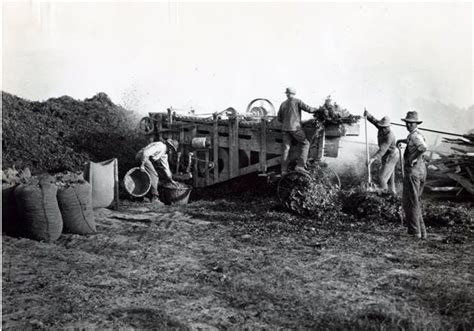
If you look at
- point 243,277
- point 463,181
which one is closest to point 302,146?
point 463,181

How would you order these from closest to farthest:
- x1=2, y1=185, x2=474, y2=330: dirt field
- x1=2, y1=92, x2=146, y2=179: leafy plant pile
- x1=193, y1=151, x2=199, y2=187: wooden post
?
x1=2, y1=185, x2=474, y2=330: dirt field, x1=193, y1=151, x2=199, y2=187: wooden post, x1=2, y1=92, x2=146, y2=179: leafy plant pile

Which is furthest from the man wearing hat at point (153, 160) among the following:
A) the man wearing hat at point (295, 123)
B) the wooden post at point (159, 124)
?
the man wearing hat at point (295, 123)

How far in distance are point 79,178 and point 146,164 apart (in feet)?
8.22

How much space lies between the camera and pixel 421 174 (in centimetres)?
704

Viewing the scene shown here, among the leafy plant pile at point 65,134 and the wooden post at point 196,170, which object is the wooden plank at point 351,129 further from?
the leafy plant pile at point 65,134

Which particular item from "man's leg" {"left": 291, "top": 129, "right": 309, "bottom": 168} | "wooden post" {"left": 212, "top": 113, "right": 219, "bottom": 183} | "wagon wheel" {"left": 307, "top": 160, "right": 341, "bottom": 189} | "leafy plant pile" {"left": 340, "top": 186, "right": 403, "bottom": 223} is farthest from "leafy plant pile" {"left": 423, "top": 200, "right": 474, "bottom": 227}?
"wooden post" {"left": 212, "top": 113, "right": 219, "bottom": 183}

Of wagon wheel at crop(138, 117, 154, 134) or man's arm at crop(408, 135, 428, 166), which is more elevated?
wagon wheel at crop(138, 117, 154, 134)

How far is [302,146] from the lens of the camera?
29.3ft

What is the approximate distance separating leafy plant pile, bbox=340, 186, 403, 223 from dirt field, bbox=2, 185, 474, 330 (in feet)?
1.06

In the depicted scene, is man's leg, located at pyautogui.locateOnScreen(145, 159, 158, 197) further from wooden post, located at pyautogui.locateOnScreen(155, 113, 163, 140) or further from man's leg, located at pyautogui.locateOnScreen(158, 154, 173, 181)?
wooden post, located at pyautogui.locateOnScreen(155, 113, 163, 140)

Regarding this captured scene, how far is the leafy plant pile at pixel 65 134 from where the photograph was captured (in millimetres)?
11344

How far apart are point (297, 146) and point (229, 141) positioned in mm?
1992

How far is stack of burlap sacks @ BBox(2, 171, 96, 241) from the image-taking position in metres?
6.33

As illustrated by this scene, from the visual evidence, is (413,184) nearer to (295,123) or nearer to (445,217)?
(445,217)
